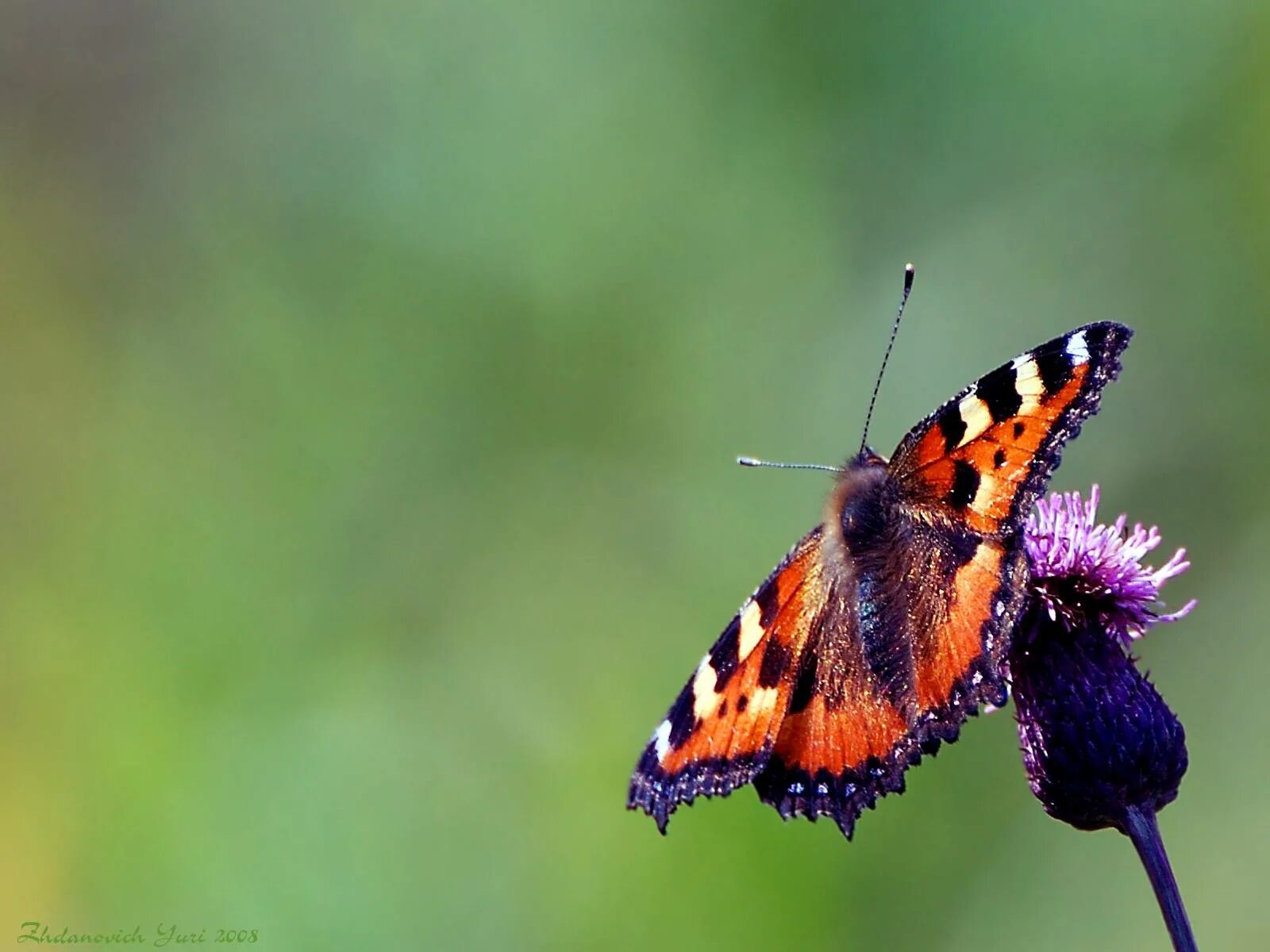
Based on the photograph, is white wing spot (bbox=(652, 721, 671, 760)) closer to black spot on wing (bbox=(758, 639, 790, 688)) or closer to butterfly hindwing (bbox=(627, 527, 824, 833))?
butterfly hindwing (bbox=(627, 527, 824, 833))

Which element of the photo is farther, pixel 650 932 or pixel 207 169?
pixel 207 169

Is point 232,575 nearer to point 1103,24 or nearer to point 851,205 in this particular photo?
point 851,205

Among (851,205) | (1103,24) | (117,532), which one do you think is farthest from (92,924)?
(1103,24)

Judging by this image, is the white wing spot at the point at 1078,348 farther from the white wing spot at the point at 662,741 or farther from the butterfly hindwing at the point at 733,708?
the white wing spot at the point at 662,741

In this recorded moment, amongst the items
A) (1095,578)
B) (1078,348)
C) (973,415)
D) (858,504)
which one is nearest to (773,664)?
(858,504)

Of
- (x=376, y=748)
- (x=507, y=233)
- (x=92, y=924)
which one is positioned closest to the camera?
(x=92, y=924)

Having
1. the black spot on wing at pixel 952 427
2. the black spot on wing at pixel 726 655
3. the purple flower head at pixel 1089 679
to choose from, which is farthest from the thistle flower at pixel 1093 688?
the black spot on wing at pixel 726 655
